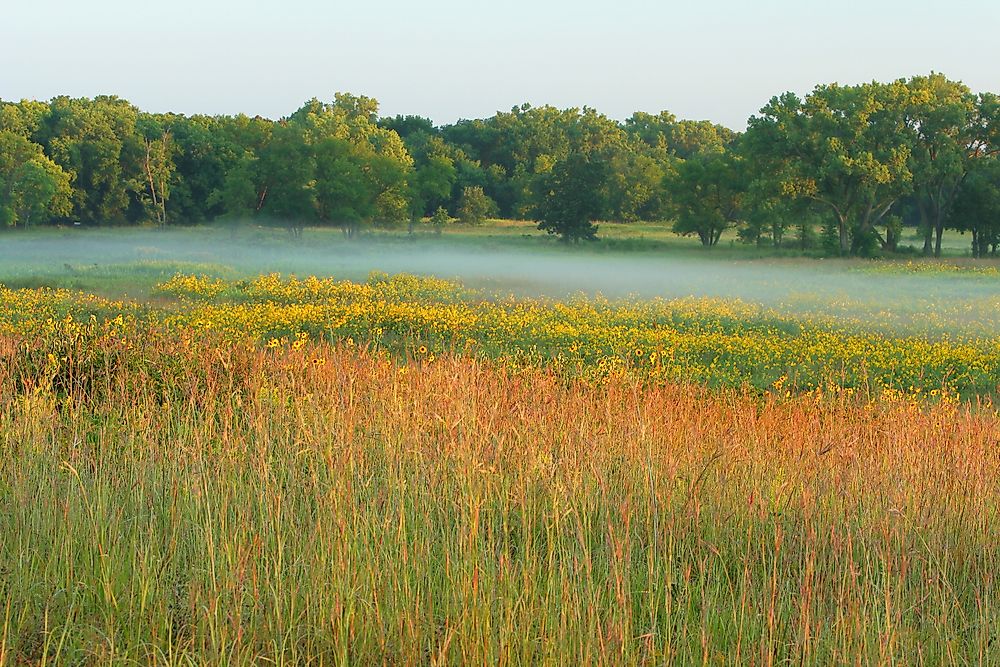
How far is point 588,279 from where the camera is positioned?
35062 millimetres

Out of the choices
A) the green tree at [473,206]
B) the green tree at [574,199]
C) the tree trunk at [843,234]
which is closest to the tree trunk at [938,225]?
the tree trunk at [843,234]

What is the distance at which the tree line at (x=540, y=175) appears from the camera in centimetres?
5288

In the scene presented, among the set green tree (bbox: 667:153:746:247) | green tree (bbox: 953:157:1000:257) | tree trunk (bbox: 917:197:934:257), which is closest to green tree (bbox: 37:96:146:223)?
green tree (bbox: 667:153:746:247)

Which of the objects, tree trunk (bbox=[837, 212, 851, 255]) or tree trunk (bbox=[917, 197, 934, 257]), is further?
tree trunk (bbox=[917, 197, 934, 257])

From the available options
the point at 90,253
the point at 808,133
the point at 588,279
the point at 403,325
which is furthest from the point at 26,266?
the point at 808,133

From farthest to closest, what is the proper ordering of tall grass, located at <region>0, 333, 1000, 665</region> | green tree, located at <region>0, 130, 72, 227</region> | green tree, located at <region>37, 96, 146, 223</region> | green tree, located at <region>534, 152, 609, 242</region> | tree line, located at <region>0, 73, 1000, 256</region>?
green tree, located at <region>37, 96, 146, 223</region> → green tree, located at <region>0, 130, 72, 227</region> → green tree, located at <region>534, 152, 609, 242</region> → tree line, located at <region>0, 73, 1000, 256</region> → tall grass, located at <region>0, 333, 1000, 665</region>

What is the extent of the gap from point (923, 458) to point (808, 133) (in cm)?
5118

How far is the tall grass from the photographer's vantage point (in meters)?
3.52

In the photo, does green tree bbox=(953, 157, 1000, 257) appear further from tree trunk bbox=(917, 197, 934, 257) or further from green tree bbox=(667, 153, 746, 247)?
green tree bbox=(667, 153, 746, 247)

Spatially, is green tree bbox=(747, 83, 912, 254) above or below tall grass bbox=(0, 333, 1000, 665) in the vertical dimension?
above

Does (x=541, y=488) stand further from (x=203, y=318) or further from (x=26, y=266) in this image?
(x=26, y=266)

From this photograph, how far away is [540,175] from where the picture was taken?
252 ft

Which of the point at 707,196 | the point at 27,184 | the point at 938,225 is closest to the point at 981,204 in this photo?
the point at 938,225

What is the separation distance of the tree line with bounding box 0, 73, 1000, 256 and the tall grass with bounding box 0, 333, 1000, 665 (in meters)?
49.2
